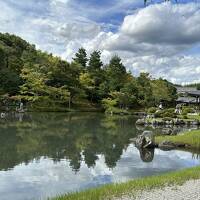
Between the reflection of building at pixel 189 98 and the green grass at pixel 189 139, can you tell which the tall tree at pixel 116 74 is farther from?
the green grass at pixel 189 139

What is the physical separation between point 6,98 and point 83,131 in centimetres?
2009

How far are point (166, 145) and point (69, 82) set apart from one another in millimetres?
34217

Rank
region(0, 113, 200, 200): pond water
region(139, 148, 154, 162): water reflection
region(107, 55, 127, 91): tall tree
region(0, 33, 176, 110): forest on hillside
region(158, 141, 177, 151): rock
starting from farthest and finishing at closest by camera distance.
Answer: region(107, 55, 127, 91): tall tree
region(0, 33, 176, 110): forest on hillside
region(158, 141, 177, 151): rock
region(139, 148, 154, 162): water reflection
region(0, 113, 200, 200): pond water

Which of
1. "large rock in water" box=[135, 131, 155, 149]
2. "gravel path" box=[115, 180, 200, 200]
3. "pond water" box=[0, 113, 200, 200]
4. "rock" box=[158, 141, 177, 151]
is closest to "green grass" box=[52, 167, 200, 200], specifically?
"gravel path" box=[115, 180, 200, 200]

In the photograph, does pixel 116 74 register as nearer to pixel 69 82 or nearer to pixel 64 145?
pixel 69 82

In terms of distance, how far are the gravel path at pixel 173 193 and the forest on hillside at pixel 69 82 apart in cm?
3750

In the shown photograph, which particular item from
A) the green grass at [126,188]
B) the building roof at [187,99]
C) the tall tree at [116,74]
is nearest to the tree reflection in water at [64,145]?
the green grass at [126,188]

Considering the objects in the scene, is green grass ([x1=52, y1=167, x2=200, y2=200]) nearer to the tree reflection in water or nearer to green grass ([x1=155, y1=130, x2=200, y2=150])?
the tree reflection in water

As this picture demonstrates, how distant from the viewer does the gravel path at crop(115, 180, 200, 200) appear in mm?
7977

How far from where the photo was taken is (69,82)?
173 feet

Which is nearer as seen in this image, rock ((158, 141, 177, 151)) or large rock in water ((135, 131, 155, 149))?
rock ((158, 141, 177, 151))

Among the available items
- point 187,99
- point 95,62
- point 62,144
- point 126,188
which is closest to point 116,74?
point 95,62

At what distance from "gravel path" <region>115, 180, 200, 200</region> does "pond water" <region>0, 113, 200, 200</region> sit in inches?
117

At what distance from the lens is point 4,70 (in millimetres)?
46094
